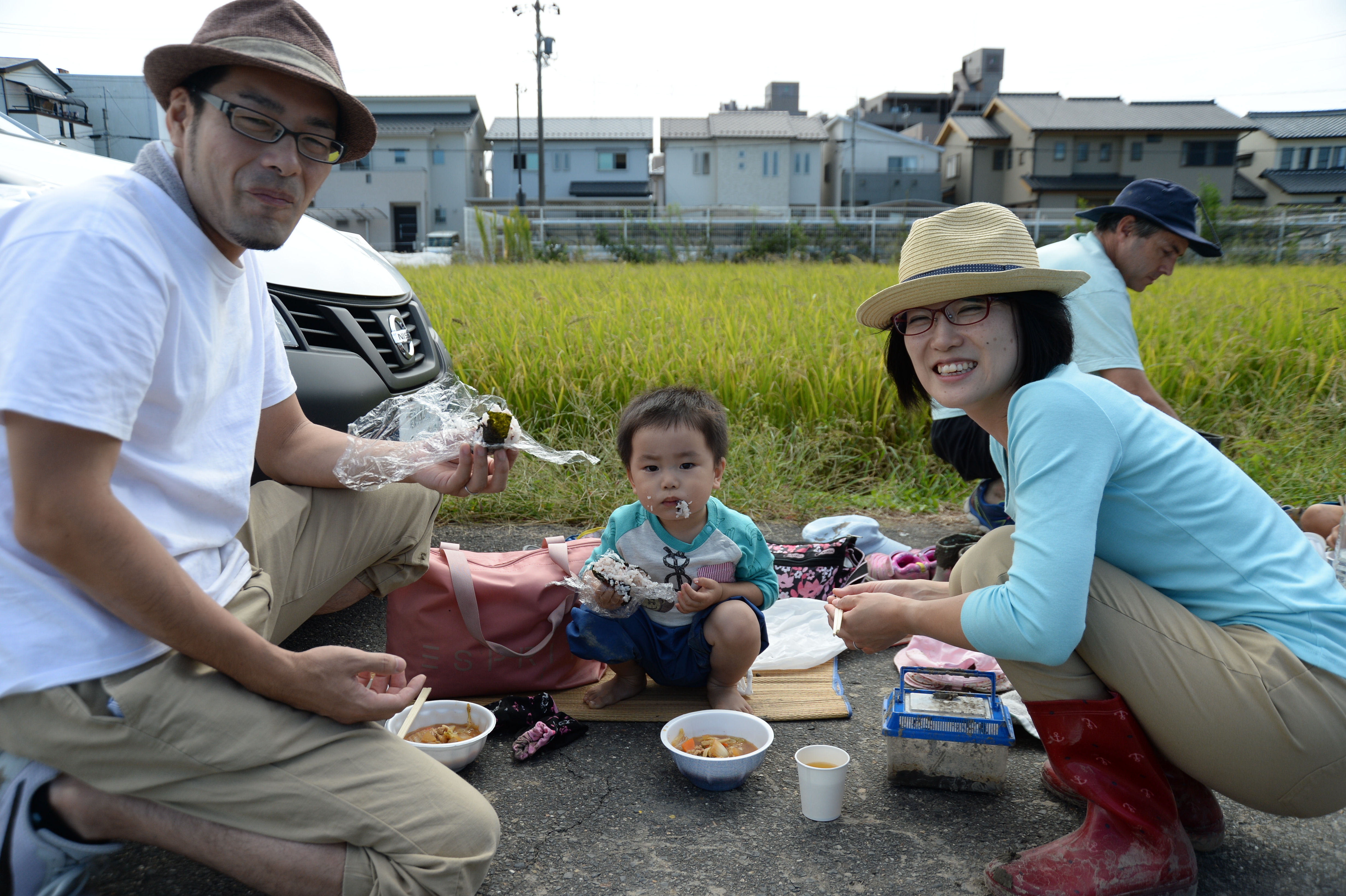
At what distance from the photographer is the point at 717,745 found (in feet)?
7.14

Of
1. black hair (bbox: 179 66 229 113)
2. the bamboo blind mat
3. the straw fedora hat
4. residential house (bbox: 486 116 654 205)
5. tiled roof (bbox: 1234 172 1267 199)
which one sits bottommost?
the bamboo blind mat

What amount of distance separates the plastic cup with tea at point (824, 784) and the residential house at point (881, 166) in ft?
128

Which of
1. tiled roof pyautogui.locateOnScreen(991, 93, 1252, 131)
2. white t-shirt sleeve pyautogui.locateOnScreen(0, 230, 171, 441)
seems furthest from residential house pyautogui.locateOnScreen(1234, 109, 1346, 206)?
white t-shirt sleeve pyautogui.locateOnScreen(0, 230, 171, 441)

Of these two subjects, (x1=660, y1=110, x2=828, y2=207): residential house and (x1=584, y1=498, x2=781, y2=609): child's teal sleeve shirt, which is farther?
(x1=660, y1=110, x2=828, y2=207): residential house

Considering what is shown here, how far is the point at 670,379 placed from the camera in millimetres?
5102

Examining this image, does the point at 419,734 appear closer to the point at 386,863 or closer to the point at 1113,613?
the point at 386,863

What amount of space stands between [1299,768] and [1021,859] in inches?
21.2

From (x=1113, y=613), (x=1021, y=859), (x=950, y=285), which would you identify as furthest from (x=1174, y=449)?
(x=1021, y=859)

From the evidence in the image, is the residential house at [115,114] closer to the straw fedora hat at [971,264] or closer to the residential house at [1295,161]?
the straw fedora hat at [971,264]

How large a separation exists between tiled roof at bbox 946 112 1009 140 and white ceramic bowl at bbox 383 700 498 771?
4062cm

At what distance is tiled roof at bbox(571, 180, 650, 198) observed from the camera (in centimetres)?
3925

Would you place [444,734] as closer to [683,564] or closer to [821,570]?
[683,564]

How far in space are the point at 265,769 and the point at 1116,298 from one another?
11.6ft

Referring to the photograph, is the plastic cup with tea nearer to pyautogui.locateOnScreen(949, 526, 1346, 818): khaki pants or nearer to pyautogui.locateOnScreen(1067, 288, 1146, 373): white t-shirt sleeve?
pyautogui.locateOnScreen(949, 526, 1346, 818): khaki pants
